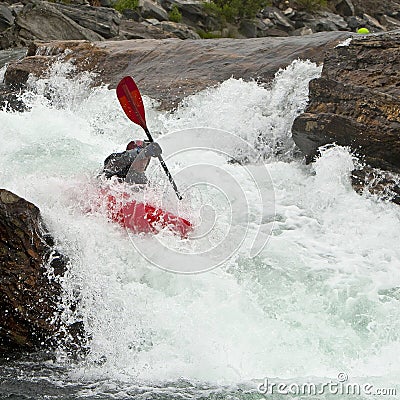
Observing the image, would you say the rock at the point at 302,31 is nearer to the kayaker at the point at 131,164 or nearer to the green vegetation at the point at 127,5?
the green vegetation at the point at 127,5

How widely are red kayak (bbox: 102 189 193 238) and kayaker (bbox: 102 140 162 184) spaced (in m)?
0.22

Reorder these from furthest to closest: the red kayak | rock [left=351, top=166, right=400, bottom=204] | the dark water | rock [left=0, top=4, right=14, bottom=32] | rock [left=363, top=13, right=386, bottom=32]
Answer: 1. rock [left=363, top=13, right=386, bottom=32]
2. rock [left=0, top=4, right=14, bottom=32]
3. rock [left=351, top=166, right=400, bottom=204]
4. the red kayak
5. the dark water

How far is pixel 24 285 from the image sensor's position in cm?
364

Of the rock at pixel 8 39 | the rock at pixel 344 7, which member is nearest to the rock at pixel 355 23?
the rock at pixel 344 7

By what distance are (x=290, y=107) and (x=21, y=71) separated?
5.33 metres

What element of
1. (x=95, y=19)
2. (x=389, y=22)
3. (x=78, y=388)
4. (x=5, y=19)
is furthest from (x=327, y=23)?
(x=78, y=388)

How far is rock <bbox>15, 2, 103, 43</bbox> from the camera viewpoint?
1536cm

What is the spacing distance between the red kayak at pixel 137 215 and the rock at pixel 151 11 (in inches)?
713

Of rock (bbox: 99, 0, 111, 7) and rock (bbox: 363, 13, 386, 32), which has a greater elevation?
rock (bbox: 363, 13, 386, 32)

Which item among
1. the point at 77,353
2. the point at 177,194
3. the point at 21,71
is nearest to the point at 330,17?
the point at 21,71

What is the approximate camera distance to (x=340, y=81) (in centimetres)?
601


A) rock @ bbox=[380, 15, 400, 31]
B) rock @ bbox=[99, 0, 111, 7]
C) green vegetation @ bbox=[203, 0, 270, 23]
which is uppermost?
rock @ bbox=[380, 15, 400, 31]

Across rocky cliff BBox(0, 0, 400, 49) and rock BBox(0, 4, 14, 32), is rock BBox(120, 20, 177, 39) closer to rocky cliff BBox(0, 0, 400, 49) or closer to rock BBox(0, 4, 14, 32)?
rocky cliff BBox(0, 0, 400, 49)

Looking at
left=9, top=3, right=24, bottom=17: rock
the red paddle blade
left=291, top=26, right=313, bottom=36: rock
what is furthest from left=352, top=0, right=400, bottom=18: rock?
the red paddle blade
